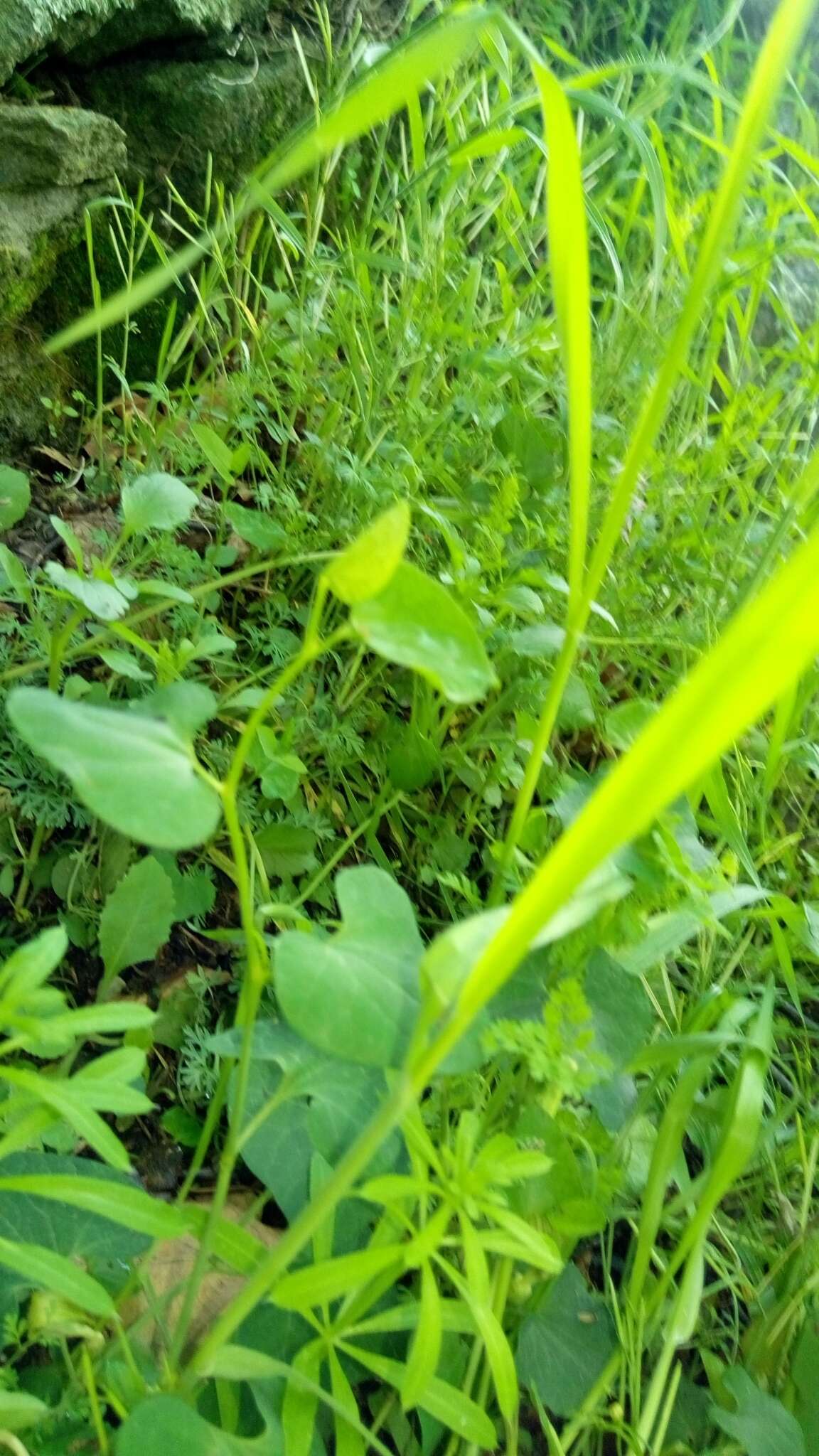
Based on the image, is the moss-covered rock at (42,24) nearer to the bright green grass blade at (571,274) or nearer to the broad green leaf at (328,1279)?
the bright green grass blade at (571,274)

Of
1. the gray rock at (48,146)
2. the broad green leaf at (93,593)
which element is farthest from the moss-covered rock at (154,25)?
the broad green leaf at (93,593)

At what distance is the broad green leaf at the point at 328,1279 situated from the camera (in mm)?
487

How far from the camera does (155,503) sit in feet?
2.52

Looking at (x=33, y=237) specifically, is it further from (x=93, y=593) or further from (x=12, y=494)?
(x=93, y=593)

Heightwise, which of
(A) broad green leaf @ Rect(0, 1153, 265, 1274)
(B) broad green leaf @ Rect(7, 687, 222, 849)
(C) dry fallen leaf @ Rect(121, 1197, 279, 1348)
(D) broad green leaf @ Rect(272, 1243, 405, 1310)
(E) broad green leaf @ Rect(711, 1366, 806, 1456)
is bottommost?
(C) dry fallen leaf @ Rect(121, 1197, 279, 1348)

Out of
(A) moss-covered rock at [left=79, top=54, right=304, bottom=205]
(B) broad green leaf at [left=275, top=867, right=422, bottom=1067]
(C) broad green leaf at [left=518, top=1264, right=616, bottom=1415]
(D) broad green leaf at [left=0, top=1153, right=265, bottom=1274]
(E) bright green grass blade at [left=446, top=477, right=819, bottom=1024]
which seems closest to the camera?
(E) bright green grass blade at [left=446, top=477, right=819, bottom=1024]

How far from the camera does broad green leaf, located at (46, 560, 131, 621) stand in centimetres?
66

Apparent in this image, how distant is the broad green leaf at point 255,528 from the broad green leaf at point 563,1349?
66 centimetres

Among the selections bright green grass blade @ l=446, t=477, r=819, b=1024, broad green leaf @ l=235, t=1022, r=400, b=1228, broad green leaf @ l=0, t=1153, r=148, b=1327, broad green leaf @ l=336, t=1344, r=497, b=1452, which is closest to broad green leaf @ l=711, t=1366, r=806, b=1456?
broad green leaf @ l=336, t=1344, r=497, b=1452

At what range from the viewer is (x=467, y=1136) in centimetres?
51

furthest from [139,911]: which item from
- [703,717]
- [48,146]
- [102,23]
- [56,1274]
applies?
[102,23]

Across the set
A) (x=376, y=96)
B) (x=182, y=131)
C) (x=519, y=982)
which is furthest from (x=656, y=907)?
(x=182, y=131)

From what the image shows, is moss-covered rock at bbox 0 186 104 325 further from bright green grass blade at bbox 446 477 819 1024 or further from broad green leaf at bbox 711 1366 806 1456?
broad green leaf at bbox 711 1366 806 1456

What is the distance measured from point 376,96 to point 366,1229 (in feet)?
2.18
